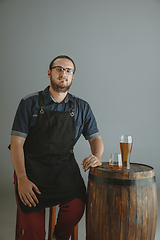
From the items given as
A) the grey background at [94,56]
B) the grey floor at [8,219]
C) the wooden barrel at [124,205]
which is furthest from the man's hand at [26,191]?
the grey background at [94,56]

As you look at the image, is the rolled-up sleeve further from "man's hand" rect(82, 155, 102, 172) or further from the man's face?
"man's hand" rect(82, 155, 102, 172)

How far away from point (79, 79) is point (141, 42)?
3.68 feet

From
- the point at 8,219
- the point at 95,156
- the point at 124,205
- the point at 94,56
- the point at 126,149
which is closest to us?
the point at 124,205

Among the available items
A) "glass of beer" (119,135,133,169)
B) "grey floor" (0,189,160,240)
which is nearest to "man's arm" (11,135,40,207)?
"glass of beer" (119,135,133,169)

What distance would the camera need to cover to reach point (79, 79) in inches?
150

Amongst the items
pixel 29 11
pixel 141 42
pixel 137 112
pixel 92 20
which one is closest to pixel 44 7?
pixel 29 11

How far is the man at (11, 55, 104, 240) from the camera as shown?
1.68m

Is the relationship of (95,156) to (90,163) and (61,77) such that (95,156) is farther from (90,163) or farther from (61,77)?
(61,77)

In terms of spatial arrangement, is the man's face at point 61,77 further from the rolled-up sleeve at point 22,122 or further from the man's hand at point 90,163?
the man's hand at point 90,163

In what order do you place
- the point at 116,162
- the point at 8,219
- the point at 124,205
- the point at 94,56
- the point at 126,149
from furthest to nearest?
the point at 94,56 < the point at 8,219 < the point at 126,149 < the point at 116,162 < the point at 124,205

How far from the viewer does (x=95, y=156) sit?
1859 mm

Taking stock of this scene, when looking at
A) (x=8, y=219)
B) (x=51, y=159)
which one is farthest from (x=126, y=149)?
(x=8, y=219)

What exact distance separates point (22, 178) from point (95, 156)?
1.82 ft

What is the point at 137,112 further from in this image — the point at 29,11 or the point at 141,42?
the point at 29,11
